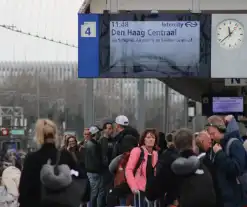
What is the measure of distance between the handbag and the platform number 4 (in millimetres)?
10294

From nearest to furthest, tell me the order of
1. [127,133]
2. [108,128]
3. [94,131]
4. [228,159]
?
1. [228,159]
2. [127,133]
3. [108,128]
4. [94,131]

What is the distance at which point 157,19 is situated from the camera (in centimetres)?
1714

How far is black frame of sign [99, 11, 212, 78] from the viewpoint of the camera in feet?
56.0

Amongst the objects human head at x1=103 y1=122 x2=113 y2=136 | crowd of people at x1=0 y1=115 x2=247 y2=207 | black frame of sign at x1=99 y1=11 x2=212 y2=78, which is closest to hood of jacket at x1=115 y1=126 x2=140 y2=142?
crowd of people at x1=0 y1=115 x2=247 y2=207

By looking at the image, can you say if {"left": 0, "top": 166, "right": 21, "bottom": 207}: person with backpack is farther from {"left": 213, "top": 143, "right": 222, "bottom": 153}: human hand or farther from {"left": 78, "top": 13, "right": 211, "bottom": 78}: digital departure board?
{"left": 78, "top": 13, "right": 211, "bottom": 78}: digital departure board

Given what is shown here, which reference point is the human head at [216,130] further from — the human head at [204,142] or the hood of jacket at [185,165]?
the hood of jacket at [185,165]

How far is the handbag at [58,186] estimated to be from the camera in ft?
22.0

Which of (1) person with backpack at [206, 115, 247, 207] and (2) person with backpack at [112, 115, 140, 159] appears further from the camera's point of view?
(2) person with backpack at [112, 115, 140, 159]

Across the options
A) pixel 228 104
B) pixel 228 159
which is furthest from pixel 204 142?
pixel 228 104

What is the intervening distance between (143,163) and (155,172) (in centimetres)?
192

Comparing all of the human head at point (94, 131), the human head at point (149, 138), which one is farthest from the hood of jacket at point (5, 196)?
the human head at point (94, 131)

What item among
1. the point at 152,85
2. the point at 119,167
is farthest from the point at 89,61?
the point at 152,85

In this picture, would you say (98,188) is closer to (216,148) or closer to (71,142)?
(71,142)

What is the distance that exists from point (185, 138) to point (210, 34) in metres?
10.4
